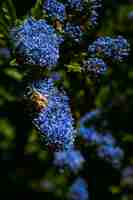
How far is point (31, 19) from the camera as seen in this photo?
3.97 feet

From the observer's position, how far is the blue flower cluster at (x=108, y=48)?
1.25 meters

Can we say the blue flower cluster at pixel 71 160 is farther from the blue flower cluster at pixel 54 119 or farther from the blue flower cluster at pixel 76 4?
the blue flower cluster at pixel 76 4

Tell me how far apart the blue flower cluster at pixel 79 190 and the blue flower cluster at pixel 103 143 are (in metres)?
0.17

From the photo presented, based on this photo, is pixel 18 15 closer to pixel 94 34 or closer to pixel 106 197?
pixel 94 34

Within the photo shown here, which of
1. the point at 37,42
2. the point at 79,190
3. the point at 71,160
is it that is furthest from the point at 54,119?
the point at 79,190

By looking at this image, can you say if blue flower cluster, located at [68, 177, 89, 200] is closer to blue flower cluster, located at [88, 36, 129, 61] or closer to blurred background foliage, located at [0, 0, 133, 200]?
blurred background foliage, located at [0, 0, 133, 200]

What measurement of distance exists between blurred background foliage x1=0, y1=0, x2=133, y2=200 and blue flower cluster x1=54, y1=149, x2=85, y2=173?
40 mm

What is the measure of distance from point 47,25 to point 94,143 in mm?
702

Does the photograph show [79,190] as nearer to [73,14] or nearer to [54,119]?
[54,119]

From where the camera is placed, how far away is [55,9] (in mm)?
1200

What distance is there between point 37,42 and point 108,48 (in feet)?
0.57

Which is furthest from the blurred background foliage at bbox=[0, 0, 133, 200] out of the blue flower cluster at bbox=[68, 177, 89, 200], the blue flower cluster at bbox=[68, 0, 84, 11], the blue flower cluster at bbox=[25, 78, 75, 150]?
the blue flower cluster at bbox=[68, 0, 84, 11]

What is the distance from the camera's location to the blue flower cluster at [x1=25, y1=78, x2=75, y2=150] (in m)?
1.23

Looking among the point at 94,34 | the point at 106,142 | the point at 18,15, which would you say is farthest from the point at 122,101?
the point at 18,15
